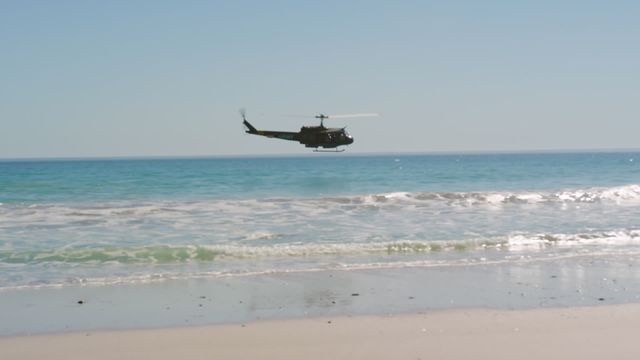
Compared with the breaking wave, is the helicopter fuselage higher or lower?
higher

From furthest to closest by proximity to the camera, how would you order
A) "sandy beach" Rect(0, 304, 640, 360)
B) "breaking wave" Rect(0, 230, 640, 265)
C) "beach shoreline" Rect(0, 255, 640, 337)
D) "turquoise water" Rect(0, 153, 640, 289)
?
"breaking wave" Rect(0, 230, 640, 265) → "turquoise water" Rect(0, 153, 640, 289) → "beach shoreline" Rect(0, 255, 640, 337) → "sandy beach" Rect(0, 304, 640, 360)

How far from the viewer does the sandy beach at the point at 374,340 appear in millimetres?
7633

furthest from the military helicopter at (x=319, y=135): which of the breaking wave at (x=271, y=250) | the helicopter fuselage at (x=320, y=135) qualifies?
the breaking wave at (x=271, y=250)

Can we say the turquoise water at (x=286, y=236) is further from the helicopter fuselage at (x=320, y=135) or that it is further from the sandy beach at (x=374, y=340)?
the helicopter fuselage at (x=320, y=135)

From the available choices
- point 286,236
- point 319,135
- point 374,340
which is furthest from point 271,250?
point 319,135

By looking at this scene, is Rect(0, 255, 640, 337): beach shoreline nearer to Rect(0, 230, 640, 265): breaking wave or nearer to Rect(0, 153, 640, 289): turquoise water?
Rect(0, 153, 640, 289): turquoise water

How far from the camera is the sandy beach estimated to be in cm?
763

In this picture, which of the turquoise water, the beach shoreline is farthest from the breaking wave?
the beach shoreline

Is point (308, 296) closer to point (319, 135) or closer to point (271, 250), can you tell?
point (271, 250)

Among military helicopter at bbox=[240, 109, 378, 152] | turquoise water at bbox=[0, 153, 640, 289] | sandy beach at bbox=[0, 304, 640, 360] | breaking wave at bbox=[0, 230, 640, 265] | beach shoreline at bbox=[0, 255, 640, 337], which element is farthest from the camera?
military helicopter at bbox=[240, 109, 378, 152]

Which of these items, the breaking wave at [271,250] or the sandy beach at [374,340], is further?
the breaking wave at [271,250]

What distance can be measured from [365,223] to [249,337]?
1291 centimetres

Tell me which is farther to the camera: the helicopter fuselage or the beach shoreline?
the helicopter fuselage

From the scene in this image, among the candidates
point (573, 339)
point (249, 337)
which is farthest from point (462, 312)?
point (249, 337)
